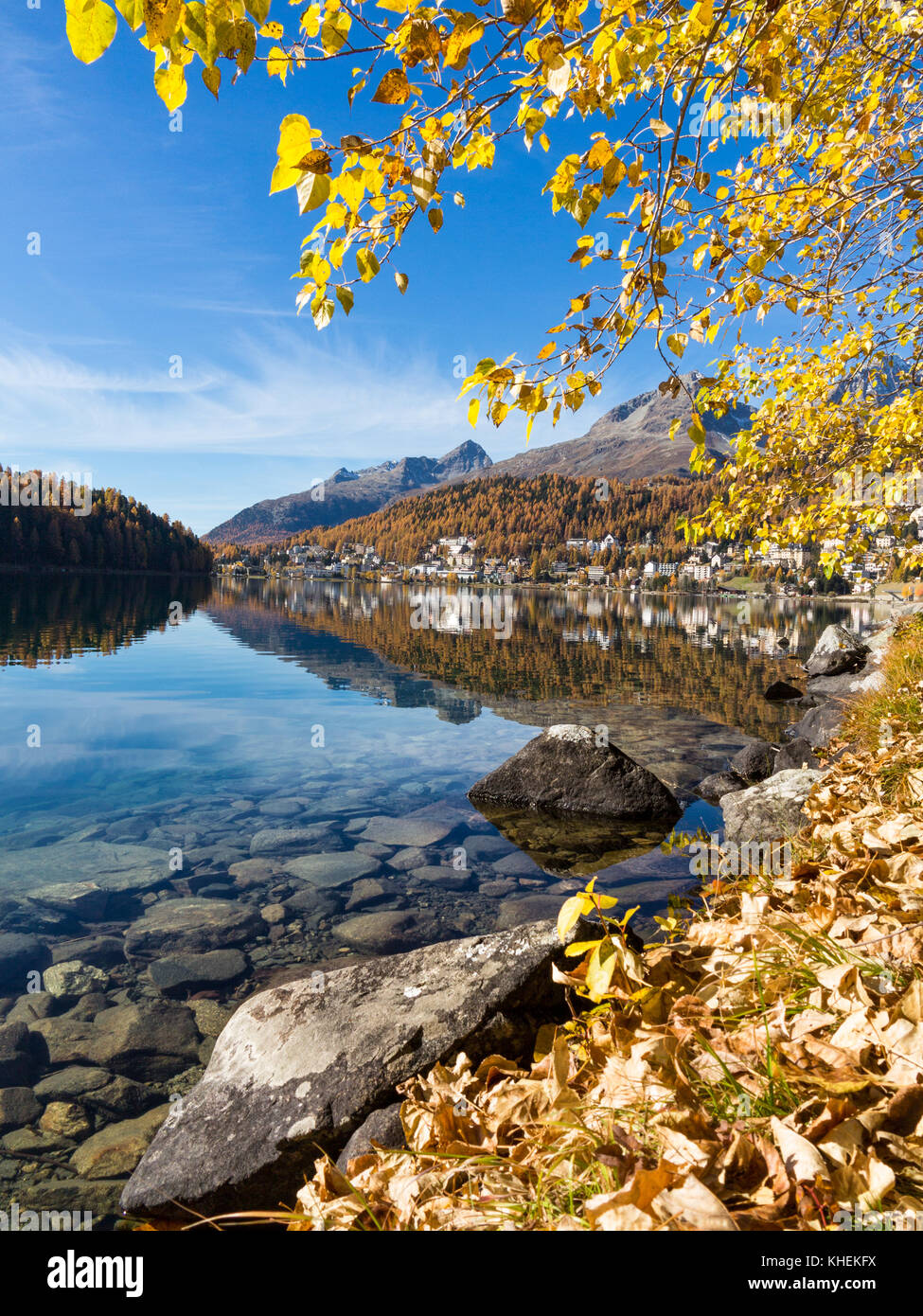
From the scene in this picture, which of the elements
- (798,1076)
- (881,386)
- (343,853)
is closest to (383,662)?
(343,853)

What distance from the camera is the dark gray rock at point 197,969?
24.0 ft

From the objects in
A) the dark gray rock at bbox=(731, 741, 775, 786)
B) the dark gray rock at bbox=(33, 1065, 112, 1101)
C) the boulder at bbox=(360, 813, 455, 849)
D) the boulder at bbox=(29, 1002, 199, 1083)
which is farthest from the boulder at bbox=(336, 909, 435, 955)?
the dark gray rock at bbox=(731, 741, 775, 786)

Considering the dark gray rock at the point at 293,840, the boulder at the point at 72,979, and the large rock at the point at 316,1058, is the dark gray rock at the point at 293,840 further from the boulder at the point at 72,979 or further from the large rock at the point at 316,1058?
the large rock at the point at 316,1058

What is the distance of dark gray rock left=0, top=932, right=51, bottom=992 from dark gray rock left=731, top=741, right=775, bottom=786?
13560 mm

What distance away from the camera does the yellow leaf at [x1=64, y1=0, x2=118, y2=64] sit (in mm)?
2043

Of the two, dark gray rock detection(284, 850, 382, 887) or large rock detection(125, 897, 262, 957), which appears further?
dark gray rock detection(284, 850, 382, 887)

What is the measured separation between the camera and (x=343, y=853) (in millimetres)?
11070

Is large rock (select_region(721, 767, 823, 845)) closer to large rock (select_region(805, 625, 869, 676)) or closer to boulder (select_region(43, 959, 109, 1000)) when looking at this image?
boulder (select_region(43, 959, 109, 1000))

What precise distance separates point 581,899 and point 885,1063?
1.28m

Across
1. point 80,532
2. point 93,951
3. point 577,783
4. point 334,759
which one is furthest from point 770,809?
point 80,532
